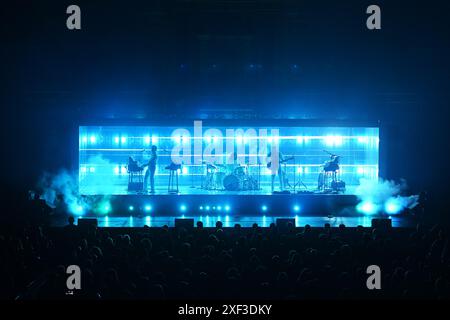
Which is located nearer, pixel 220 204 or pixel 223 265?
pixel 223 265

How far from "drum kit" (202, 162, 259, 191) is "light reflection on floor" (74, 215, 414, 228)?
4.49 feet

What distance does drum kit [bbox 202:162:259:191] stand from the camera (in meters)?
12.0

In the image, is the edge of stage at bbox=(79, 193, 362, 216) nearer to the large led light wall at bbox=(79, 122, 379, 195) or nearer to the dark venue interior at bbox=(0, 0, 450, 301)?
the dark venue interior at bbox=(0, 0, 450, 301)

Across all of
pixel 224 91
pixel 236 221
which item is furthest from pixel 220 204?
pixel 224 91

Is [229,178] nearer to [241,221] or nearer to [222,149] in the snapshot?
[222,149]

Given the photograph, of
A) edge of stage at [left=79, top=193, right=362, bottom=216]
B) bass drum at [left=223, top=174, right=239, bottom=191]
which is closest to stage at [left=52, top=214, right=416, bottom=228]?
edge of stage at [left=79, top=193, right=362, bottom=216]

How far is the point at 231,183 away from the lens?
472 inches

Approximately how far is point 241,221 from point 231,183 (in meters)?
2.06

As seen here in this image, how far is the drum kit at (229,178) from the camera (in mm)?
12000

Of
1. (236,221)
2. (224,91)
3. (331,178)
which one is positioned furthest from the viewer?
(331,178)

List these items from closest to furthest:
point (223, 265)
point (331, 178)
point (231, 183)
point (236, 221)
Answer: point (223, 265)
point (236, 221)
point (231, 183)
point (331, 178)

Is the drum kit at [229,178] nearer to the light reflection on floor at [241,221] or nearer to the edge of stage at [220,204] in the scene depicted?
the edge of stage at [220,204]
